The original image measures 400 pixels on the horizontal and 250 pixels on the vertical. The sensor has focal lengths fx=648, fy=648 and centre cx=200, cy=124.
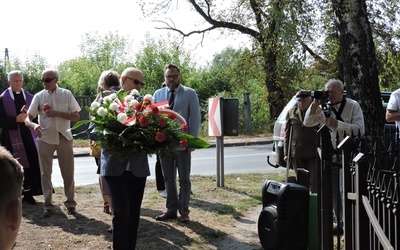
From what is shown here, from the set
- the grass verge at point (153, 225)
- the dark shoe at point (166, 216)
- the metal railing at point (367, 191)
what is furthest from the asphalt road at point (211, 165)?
the metal railing at point (367, 191)

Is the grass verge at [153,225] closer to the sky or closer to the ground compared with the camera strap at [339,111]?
closer to the ground

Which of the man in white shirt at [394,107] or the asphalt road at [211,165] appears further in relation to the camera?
the asphalt road at [211,165]

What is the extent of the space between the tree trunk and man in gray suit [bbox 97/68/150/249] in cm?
434

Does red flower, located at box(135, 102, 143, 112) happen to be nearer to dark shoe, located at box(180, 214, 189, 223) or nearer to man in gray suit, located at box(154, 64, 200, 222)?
man in gray suit, located at box(154, 64, 200, 222)

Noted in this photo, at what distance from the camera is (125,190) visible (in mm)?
6383

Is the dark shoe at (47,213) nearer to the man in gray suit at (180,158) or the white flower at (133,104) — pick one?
the man in gray suit at (180,158)

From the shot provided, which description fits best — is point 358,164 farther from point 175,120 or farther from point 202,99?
point 202,99

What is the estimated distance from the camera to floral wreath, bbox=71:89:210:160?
6184 mm

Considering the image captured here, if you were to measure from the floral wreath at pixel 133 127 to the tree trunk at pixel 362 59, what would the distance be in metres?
4.00

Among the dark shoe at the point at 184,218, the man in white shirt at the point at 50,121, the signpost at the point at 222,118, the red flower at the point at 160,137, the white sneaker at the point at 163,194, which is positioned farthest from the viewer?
the signpost at the point at 222,118

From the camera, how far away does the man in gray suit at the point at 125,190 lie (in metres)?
6.30

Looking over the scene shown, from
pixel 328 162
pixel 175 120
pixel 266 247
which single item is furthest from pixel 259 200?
pixel 328 162

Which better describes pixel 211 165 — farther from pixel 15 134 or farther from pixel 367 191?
pixel 367 191

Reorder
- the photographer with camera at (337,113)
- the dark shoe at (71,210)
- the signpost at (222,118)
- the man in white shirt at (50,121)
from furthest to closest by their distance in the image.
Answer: the signpost at (222,118)
the dark shoe at (71,210)
the man in white shirt at (50,121)
the photographer with camera at (337,113)
